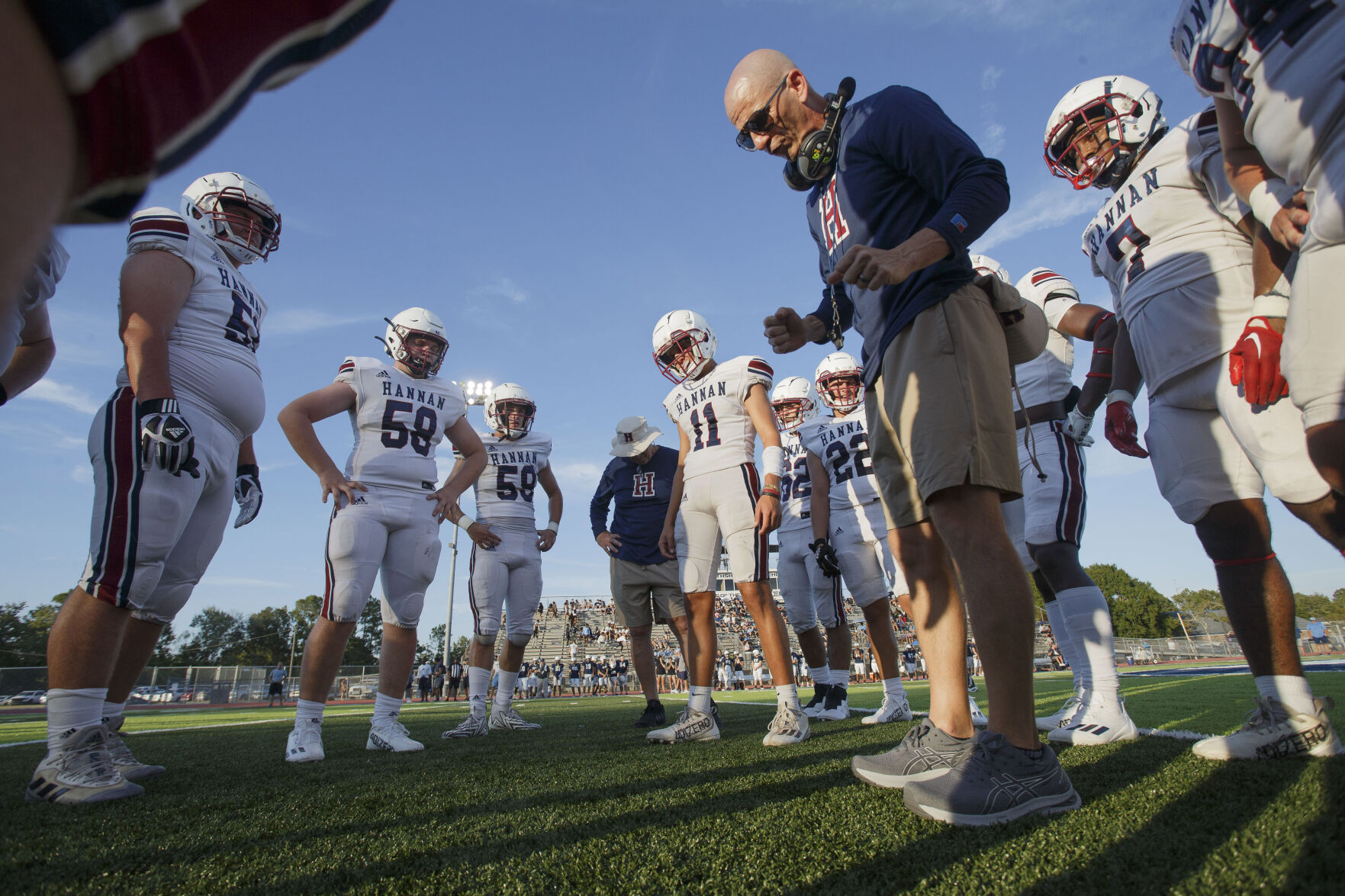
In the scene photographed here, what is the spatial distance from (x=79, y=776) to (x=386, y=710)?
1990 mm

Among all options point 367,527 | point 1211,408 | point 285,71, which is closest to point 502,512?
point 367,527

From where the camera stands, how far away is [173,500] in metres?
2.85

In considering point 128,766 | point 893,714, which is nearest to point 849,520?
point 893,714

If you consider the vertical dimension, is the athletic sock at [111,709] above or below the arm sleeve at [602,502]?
below

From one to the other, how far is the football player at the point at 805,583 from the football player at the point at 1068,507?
75.5 inches

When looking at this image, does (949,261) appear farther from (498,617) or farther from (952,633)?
(498,617)

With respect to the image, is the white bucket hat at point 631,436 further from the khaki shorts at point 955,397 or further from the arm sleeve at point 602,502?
the khaki shorts at point 955,397

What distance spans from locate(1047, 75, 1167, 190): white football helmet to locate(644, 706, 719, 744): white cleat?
12.0 ft

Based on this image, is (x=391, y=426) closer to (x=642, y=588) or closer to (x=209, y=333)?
(x=209, y=333)

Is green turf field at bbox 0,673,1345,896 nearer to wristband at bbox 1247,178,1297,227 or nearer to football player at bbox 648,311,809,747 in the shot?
football player at bbox 648,311,809,747

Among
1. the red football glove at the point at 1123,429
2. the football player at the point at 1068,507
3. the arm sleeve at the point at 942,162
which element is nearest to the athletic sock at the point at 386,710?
the football player at the point at 1068,507

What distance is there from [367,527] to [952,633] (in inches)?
136

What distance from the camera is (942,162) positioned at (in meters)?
2.13

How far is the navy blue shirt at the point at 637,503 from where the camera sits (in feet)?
19.7
